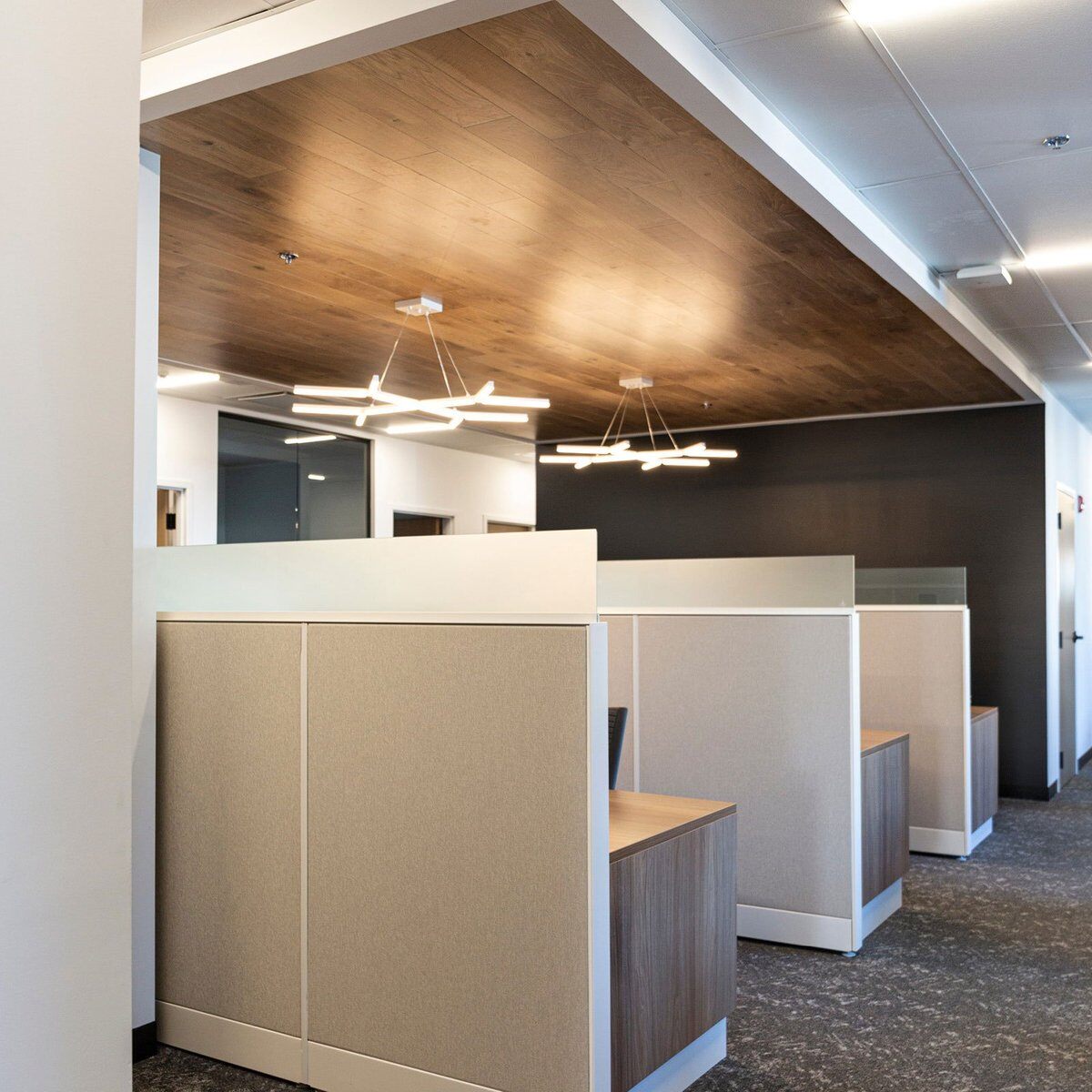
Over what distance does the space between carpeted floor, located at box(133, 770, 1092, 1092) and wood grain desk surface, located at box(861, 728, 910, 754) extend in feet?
2.41

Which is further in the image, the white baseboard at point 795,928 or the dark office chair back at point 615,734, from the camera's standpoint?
the white baseboard at point 795,928

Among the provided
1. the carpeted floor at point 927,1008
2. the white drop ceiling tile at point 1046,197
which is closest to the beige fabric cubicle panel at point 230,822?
the carpeted floor at point 927,1008

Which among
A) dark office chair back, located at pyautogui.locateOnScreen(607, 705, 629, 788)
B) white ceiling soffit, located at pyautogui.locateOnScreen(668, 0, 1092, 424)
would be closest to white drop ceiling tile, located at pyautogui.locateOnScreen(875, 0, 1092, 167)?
white ceiling soffit, located at pyautogui.locateOnScreen(668, 0, 1092, 424)

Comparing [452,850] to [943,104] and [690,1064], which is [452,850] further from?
[943,104]

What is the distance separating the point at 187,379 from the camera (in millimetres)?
7230

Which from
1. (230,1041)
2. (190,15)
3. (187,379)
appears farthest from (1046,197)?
(187,379)

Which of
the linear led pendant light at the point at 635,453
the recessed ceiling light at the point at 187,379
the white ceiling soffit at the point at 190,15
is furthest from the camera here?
the linear led pendant light at the point at 635,453

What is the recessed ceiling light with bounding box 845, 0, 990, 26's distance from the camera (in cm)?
282

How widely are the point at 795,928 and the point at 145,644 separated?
8.52ft

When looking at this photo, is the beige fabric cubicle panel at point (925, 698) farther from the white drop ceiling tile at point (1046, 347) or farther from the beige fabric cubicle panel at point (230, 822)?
the beige fabric cubicle panel at point (230, 822)

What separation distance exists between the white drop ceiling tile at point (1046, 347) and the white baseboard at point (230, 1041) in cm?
534

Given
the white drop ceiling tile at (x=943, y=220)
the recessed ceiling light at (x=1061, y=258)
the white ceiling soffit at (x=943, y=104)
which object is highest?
Result: the white ceiling soffit at (x=943, y=104)

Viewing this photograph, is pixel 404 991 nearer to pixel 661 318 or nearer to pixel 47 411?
pixel 47 411

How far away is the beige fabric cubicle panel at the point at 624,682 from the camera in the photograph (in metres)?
4.66
